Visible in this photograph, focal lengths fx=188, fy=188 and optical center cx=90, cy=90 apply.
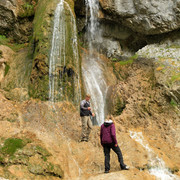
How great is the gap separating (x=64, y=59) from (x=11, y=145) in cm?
534

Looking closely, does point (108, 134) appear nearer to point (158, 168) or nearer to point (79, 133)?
point (158, 168)

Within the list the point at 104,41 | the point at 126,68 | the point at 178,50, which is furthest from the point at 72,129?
the point at 104,41

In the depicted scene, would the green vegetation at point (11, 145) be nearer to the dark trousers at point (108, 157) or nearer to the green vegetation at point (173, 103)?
the dark trousers at point (108, 157)

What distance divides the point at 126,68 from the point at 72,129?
737 cm

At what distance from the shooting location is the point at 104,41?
16922 millimetres

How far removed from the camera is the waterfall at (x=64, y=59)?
30.3ft

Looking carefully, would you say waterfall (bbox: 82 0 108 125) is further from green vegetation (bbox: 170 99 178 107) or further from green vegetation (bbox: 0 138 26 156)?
green vegetation (bbox: 0 138 26 156)

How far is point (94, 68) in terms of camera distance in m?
14.1

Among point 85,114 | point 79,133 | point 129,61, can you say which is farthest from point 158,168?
point 129,61

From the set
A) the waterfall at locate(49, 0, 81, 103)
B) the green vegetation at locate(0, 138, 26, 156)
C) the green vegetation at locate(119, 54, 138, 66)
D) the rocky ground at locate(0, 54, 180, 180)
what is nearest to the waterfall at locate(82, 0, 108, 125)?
the rocky ground at locate(0, 54, 180, 180)

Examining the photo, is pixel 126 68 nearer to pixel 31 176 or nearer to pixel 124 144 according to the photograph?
pixel 124 144

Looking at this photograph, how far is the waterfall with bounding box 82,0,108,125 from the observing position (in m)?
11.3

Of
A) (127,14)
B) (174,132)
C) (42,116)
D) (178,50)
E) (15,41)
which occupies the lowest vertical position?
(174,132)

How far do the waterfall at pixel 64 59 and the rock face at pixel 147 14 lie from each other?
4.74 meters
